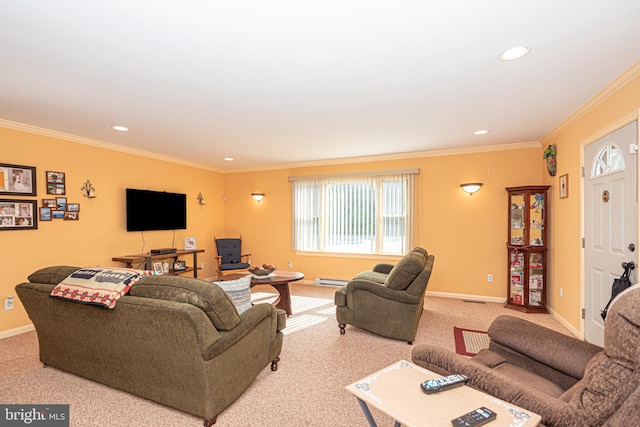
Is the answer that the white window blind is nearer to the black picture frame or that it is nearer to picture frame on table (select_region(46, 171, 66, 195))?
picture frame on table (select_region(46, 171, 66, 195))

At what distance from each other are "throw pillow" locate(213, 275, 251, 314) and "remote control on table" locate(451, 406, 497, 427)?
1694 mm

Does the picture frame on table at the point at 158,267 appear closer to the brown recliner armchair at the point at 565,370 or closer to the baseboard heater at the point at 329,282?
the baseboard heater at the point at 329,282

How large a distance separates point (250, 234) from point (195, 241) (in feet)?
3.89

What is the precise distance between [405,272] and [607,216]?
6.26 ft

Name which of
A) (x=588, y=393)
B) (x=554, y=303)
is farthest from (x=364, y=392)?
(x=554, y=303)

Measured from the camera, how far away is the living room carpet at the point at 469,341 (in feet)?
10.1

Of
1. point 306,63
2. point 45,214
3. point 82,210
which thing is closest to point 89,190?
point 82,210

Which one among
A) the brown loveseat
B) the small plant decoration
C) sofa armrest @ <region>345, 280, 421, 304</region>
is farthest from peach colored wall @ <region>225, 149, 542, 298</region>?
the brown loveseat

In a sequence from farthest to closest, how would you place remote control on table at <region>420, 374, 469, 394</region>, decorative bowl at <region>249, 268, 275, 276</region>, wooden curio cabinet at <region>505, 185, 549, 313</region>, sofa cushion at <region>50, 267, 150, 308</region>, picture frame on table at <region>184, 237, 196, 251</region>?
picture frame on table at <region>184, 237, 196, 251</region> → wooden curio cabinet at <region>505, 185, 549, 313</region> → decorative bowl at <region>249, 268, 275, 276</region> → sofa cushion at <region>50, 267, 150, 308</region> → remote control on table at <region>420, 374, 469, 394</region>

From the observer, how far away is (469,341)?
332 cm

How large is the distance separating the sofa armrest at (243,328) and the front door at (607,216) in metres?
2.99

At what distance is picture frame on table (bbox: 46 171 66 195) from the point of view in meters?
3.78

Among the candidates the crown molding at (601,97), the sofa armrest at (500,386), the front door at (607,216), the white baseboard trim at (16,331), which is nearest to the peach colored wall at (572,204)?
the crown molding at (601,97)

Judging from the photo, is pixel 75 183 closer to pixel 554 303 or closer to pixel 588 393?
pixel 588 393
